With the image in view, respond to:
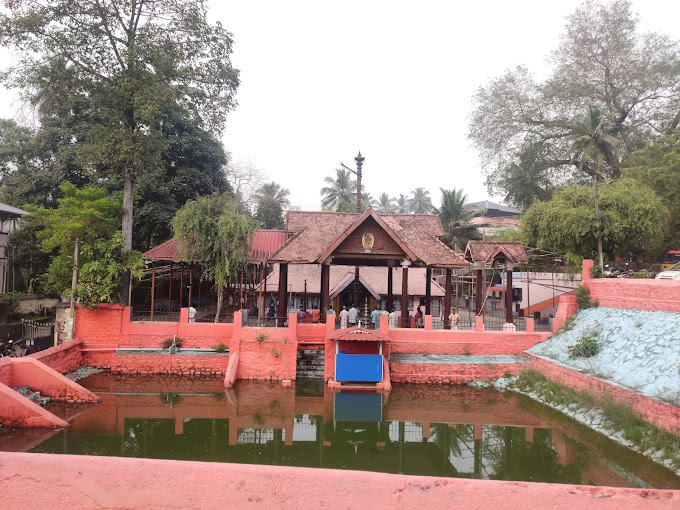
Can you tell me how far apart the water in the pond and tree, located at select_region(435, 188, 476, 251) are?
20693mm

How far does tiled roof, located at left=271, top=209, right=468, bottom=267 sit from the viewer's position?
1514 centimetres

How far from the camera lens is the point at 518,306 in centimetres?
2348

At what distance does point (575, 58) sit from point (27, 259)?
35819 mm

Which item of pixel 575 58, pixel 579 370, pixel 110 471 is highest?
pixel 575 58

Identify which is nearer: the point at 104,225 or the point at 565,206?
the point at 104,225

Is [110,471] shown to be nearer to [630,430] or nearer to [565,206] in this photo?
[630,430]

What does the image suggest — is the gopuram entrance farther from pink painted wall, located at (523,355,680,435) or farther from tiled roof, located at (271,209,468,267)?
pink painted wall, located at (523,355,680,435)

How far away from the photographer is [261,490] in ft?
13.0

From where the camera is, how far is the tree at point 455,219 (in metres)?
32.4

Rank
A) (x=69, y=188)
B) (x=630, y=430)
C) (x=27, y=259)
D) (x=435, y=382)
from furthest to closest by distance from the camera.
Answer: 1. (x=27, y=259)
2. (x=69, y=188)
3. (x=435, y=382)
4. (x=630, y=430)

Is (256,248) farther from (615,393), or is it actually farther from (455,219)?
(455,219)

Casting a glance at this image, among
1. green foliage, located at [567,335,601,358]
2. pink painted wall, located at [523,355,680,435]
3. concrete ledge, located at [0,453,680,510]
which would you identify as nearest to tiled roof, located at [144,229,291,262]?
pink painted wall, located at [523,355,680,435]

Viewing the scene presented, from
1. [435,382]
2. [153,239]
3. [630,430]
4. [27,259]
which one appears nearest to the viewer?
[630,430]

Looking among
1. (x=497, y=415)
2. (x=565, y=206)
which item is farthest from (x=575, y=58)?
(x=497, y=415)
